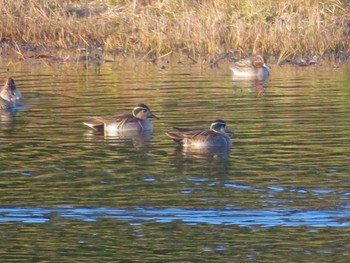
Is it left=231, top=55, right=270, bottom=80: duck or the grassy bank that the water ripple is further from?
the grassy bank

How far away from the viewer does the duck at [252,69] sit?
69.1 ft

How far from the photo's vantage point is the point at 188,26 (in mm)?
23953

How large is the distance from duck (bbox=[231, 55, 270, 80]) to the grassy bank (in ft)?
6.93

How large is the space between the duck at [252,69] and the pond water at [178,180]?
6.90 feet

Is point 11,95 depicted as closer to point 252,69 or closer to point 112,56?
point 252,69

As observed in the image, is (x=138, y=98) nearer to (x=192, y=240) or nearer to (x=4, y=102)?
(x=4, y=102)

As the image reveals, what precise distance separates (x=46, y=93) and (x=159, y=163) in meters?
6.61

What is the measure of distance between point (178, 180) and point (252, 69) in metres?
10.2

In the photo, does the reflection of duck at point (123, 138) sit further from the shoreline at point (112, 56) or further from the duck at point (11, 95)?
the shoreline at point (112, 56)

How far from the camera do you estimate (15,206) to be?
10.2m

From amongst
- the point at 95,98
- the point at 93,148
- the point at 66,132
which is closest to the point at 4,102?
the point at 95,98

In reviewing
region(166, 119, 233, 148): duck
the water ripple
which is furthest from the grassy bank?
the water ripple

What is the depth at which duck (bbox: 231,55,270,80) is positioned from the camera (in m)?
21.0

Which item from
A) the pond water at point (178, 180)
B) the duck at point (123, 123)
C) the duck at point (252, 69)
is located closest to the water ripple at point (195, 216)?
the pond water at point (178, 180)
